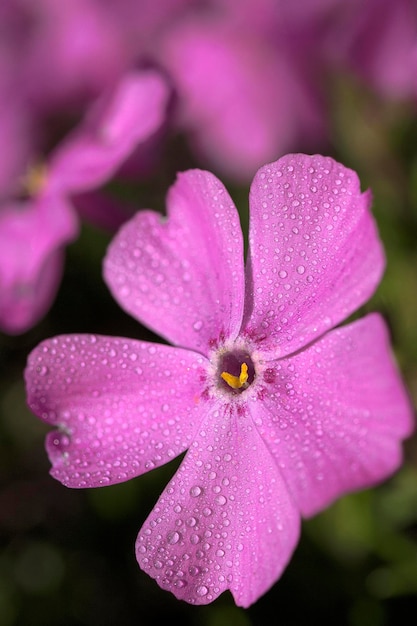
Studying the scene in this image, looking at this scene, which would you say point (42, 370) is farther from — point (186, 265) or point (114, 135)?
point (114, 135)

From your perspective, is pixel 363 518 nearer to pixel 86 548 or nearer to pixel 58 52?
pixel 86 548

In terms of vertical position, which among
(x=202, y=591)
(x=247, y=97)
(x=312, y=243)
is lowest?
(x=202, y=591)

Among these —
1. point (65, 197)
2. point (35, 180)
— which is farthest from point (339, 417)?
point (35, 180)

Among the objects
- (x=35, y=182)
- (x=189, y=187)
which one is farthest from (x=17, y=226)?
(x=189, y=187)

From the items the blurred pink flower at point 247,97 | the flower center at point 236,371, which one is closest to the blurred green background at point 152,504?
the blurred pink flower at point 247,97

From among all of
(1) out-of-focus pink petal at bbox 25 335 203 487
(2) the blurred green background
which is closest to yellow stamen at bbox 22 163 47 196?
(2) the blurred green background

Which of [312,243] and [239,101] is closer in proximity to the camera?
[312,243]
